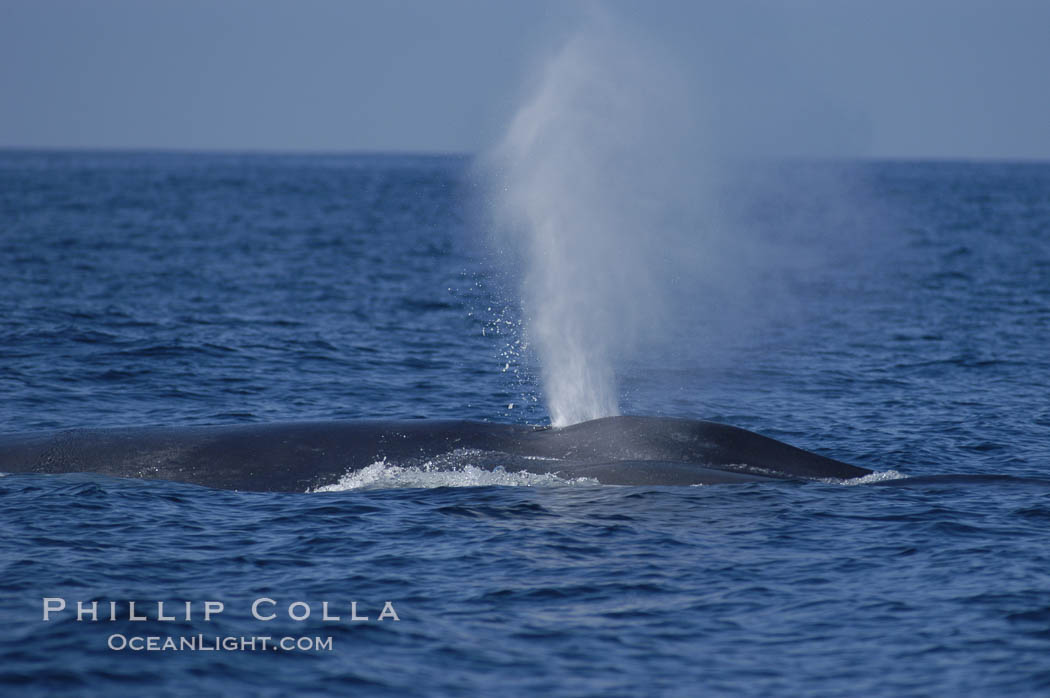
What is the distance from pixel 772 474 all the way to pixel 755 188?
127 m

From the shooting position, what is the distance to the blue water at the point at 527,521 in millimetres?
12102

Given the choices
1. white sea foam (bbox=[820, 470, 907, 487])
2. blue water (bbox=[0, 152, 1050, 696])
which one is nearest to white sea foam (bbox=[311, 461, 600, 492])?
blue water (bbox=[0, 152, 1050, 696])

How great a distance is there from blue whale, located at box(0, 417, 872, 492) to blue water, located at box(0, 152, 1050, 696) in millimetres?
418

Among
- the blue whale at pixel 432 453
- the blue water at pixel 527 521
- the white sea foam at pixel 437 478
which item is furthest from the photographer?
the blue whale at pixel 432 453

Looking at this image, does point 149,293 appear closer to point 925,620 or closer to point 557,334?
point 557,334

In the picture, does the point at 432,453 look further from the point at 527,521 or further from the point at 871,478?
the point at 871,478

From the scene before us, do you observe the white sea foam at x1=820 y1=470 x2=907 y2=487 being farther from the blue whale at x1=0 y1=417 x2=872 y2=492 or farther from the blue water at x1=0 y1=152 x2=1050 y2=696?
the blue water at x1=0 y1=152 x2=1050 y2=696

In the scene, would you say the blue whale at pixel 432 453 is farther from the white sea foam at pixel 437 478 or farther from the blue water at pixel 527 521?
the blue water at pixel 527 521

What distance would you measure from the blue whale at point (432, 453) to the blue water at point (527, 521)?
0.42m

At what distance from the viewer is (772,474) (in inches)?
702

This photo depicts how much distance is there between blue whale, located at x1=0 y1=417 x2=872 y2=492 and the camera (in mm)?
17797

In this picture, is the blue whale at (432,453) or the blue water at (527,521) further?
the blue whale at (432,453)

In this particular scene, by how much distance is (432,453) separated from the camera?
18.3 metres

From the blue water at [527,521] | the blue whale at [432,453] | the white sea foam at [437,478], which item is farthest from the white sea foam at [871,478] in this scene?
the white sea foam at [437,478]
